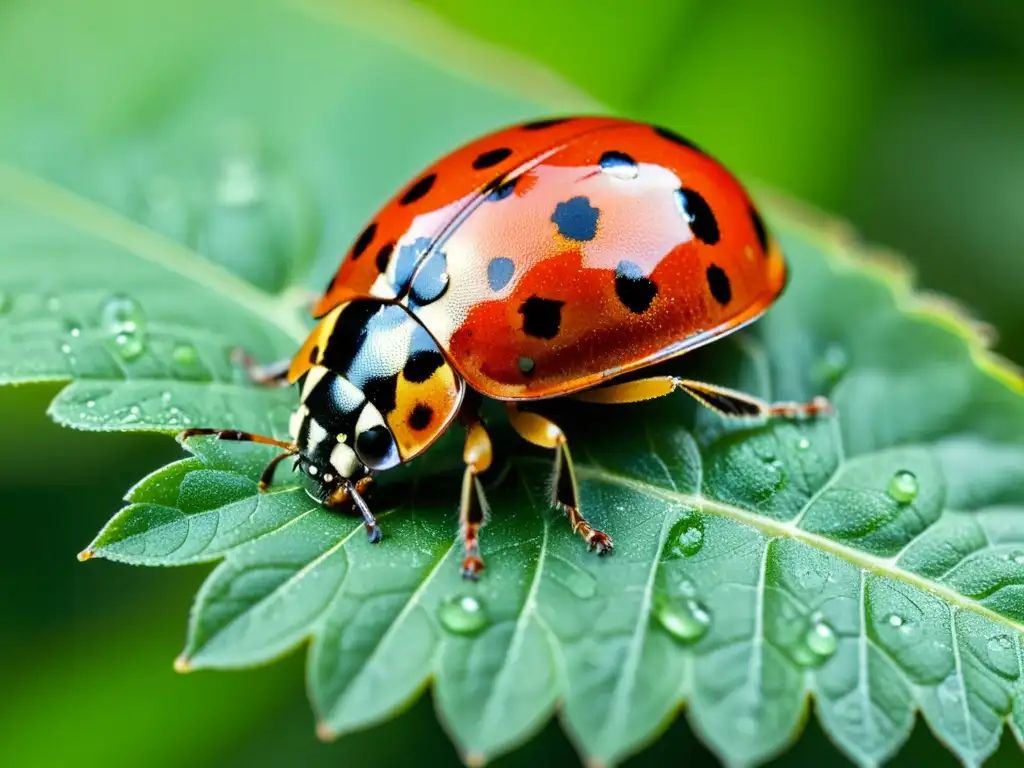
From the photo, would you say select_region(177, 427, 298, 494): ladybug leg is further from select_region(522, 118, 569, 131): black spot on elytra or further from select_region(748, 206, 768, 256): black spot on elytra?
select_region(748, 206, 768, 256): black spot on elytra

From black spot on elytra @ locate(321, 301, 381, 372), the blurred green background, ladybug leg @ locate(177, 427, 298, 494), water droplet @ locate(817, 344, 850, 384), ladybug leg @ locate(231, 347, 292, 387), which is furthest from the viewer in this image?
the blurred green background

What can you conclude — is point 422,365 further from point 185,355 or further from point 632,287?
point 185,355

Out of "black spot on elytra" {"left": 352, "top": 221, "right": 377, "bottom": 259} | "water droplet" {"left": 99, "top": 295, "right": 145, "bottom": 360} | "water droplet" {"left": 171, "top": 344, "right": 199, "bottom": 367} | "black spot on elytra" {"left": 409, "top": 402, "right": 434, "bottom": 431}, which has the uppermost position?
"black spot on elytra" {"left": 352, "top": 221, "right": 377, "bottom": 259}

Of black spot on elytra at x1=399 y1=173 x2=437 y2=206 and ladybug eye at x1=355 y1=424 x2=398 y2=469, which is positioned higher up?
black spot on elytra at x1=399 y1=173 x2=437 y2=206

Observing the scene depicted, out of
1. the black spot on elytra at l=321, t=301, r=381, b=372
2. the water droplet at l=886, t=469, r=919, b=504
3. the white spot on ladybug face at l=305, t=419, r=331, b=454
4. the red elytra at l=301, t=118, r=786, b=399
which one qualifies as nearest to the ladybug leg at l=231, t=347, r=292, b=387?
the red elytra at l=301, t=118, r=786, b=399

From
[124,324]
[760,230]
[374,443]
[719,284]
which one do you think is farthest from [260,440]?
[760,230]

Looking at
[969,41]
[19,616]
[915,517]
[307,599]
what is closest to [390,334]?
[307,599]

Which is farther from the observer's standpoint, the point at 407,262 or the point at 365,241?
the point at 365,241

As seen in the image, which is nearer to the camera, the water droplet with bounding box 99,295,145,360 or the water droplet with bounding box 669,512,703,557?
the water droplet with bounding box 669,512,703,557
